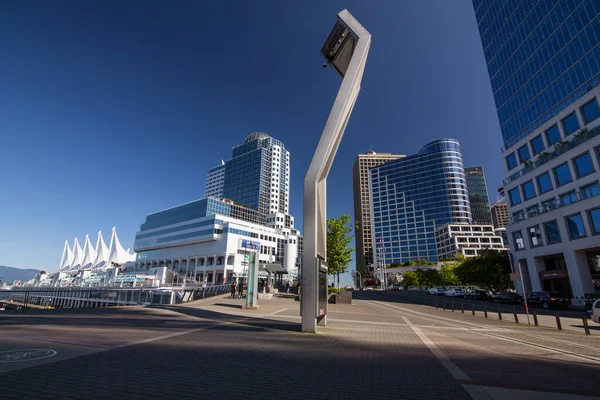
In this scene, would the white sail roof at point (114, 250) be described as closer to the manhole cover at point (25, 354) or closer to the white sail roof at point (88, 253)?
the white sail roof at point (88, 253)

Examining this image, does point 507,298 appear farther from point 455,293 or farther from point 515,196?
point 515,196

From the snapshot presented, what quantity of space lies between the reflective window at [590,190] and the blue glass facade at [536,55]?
12.7 meters

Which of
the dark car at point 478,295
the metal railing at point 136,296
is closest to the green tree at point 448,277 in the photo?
the dark car at point 478,295

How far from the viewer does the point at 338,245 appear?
38.6 meters

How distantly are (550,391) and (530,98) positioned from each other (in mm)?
56023

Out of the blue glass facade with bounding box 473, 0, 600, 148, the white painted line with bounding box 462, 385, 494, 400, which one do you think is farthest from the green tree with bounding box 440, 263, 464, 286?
the white painted line with bounding box 462, 385, 494, 400

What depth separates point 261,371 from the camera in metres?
5.76

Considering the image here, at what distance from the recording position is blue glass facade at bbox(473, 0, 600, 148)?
125 ft

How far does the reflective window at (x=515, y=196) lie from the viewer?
148 ft

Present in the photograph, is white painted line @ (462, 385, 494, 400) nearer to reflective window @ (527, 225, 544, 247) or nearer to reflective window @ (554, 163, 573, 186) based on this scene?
reflective window @ (554, 163, 573, 186)

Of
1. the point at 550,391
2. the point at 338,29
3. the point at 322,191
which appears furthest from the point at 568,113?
the point at 550,391

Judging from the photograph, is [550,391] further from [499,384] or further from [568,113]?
[568,113]

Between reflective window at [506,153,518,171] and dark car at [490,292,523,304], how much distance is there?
2158cm

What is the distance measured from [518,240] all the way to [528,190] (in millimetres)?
7534
